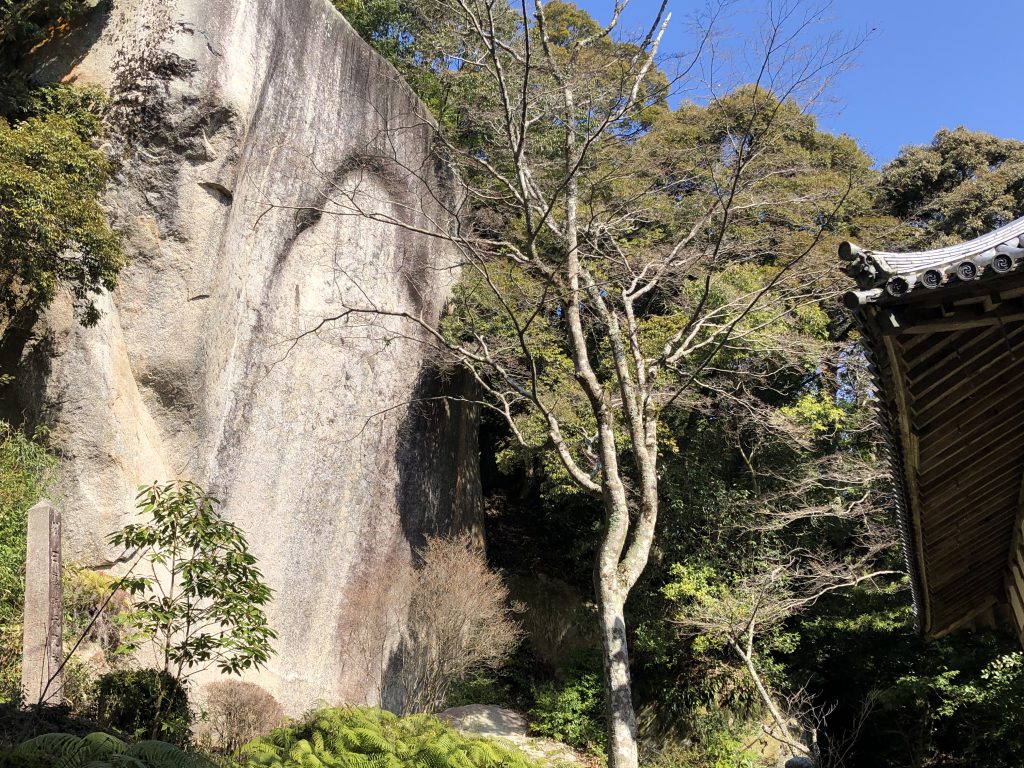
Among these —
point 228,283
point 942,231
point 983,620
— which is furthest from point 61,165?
point 942,231

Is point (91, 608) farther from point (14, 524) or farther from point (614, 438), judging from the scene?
point (614, 438)

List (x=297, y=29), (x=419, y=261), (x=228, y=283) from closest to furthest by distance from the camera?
(x=228, y=283) → (x=297, y=29) → (x=419, y=261)

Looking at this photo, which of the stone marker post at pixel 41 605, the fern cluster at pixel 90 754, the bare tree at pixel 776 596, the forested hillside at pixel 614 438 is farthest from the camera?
the bare tree at pixel 776 596

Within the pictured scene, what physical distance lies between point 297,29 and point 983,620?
12010 millimetres

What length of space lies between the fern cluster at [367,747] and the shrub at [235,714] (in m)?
4.18

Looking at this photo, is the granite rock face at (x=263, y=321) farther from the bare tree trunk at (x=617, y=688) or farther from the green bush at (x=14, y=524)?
the bare tree trunk at (x=617, y=688)

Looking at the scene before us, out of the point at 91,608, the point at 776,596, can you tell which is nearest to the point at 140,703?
the point at 91,608

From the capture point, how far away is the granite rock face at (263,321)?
422 inches

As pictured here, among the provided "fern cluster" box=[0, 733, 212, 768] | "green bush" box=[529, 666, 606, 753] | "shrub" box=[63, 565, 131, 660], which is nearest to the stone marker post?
"fern cluster" box=[0, 733, 212, 768]

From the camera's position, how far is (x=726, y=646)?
14.2 meters

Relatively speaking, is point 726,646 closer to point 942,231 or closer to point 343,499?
point 343,499

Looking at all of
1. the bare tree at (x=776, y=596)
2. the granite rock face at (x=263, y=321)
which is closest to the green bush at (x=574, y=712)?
the bare tree at (x=776, y=596)

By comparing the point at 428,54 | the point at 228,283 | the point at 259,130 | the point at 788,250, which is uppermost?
the point at 428,54

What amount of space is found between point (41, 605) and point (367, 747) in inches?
103
